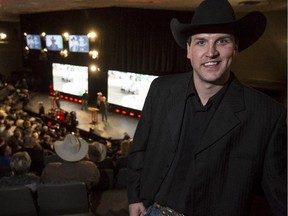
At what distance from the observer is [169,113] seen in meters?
1.49

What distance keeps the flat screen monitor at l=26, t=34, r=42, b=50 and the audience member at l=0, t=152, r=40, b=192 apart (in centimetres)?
1281

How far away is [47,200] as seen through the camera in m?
3.38

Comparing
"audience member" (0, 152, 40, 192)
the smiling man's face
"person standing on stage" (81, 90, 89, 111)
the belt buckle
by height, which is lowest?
"person standing on stage" (81, 90, 89, 111)

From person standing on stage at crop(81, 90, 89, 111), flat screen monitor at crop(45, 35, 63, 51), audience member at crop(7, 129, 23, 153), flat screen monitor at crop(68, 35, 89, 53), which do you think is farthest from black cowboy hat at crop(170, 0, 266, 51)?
flat screen monitor at crop(45, 35, 63, 51)

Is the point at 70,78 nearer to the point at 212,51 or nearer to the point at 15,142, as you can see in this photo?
the point at 15,142

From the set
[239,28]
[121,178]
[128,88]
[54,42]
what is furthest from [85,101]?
[239,28]

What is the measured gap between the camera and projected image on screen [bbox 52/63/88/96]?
13.6 meters

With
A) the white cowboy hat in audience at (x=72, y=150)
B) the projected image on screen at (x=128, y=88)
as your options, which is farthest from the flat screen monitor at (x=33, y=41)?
the white cowboy hat in audience at (x=72, y=150)

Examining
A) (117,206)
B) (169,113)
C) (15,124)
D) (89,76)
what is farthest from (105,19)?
(169,113)

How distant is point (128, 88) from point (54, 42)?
15.2 feet

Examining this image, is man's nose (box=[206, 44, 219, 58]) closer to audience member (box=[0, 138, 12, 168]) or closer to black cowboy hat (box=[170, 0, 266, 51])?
black cowboy hat (box=[170, 0, 266, 51])

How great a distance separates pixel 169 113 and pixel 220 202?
47 centimetres

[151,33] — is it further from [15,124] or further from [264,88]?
[15,124]

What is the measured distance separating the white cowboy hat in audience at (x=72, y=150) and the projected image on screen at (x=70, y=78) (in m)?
9.64
